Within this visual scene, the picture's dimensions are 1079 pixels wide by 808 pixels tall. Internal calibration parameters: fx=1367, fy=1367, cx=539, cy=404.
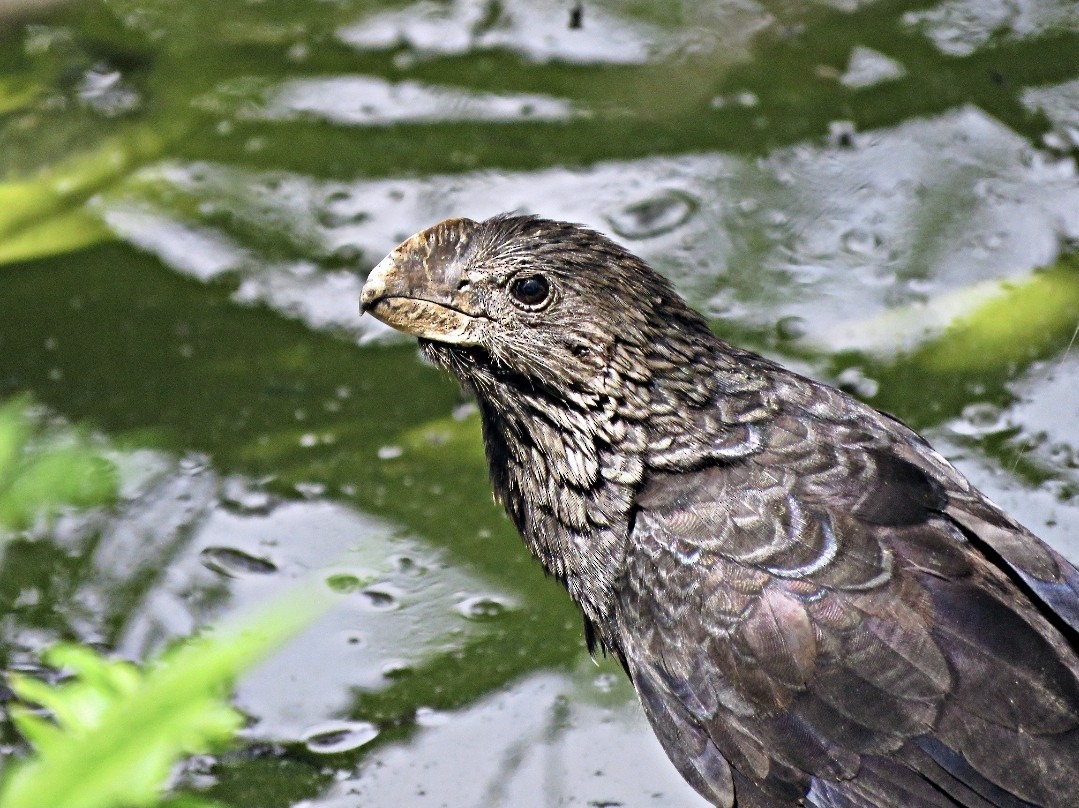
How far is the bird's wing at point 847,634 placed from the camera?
319 cm

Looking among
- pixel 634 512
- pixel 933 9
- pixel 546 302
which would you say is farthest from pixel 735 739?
pixel 933 9

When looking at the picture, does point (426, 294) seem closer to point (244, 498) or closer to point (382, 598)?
point (382, 598)

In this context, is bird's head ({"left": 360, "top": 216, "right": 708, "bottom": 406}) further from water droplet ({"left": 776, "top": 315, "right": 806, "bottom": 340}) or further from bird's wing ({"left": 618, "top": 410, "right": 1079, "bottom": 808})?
water droplet ({"left": 776, "top": 315, "right": 806, "bottom": 340})

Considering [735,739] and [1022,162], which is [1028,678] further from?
[1022,162]

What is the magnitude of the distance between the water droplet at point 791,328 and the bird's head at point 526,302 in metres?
1.79

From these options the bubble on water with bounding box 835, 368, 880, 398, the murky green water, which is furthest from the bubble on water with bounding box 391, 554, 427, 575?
the bubble on water with bounding box 835, 368, 880, 398

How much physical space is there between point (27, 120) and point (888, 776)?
5283mm

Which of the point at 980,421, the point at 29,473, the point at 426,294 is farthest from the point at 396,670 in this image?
the point at 29,473

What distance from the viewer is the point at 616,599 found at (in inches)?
144

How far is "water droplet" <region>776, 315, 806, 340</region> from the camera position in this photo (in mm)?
5395

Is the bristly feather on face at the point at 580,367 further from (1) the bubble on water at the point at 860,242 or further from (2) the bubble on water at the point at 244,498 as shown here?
(1) the bubble on water at the point at 860,242

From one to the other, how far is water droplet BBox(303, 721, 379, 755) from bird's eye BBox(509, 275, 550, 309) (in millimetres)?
1475

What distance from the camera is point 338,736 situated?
421cm

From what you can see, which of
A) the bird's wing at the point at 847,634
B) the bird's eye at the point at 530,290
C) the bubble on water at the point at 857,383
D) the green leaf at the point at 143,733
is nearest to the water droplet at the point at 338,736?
the bird's wing at the point at 847,634
